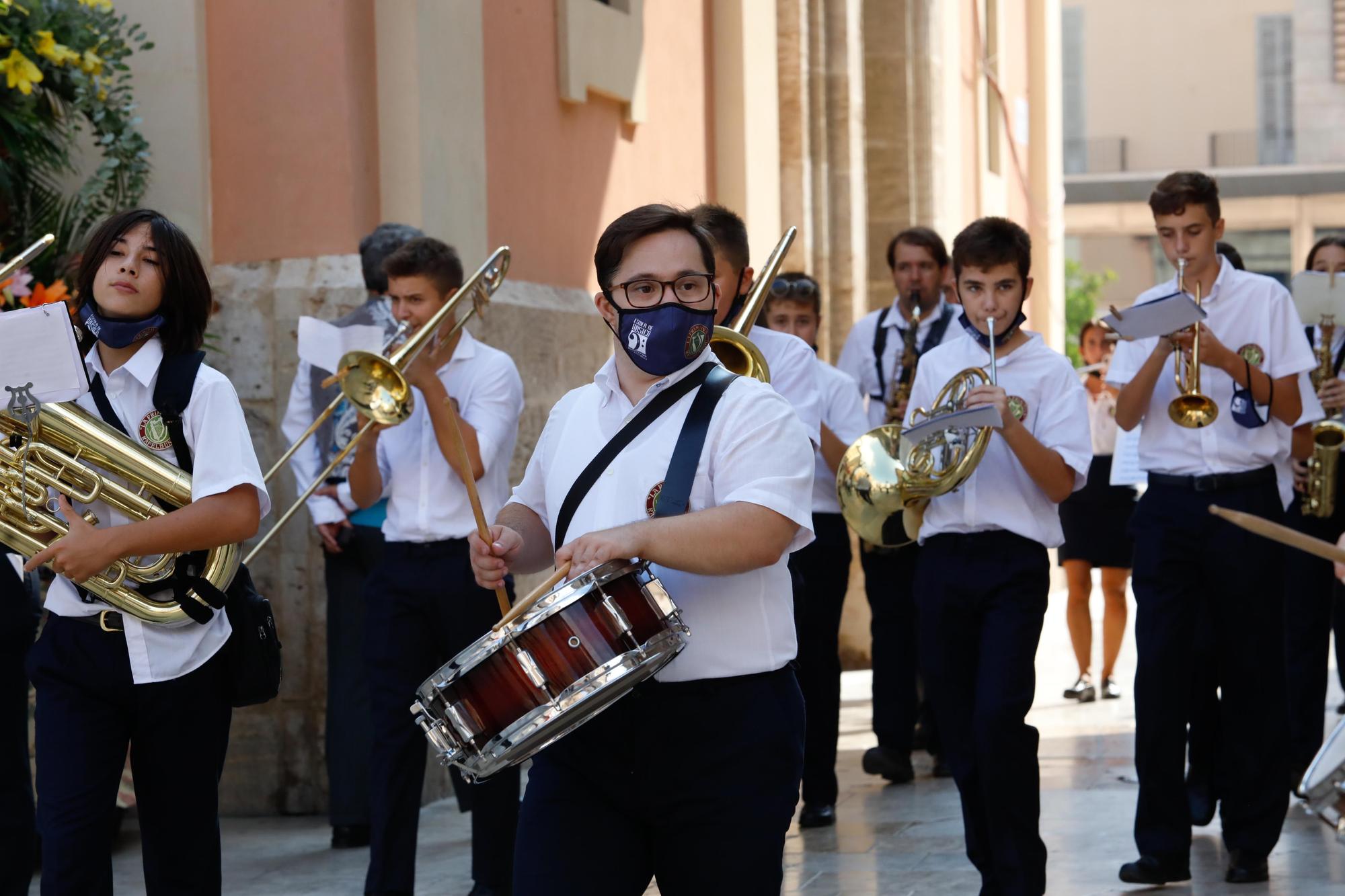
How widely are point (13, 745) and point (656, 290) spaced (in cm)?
255

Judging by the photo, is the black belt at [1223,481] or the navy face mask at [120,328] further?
the black belt at [1223,481]

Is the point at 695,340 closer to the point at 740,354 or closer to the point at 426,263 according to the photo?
the point at 740,354

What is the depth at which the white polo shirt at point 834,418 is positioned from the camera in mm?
7457

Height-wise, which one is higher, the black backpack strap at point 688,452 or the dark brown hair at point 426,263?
the dark brown hair at point 426,263

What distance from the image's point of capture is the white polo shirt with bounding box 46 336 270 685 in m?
4.24

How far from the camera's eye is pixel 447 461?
6082mm

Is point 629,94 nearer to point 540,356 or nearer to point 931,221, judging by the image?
point 540,356

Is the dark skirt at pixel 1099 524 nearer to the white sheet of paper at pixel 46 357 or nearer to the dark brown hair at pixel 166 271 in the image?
the dark brown hair at pixel 166 271

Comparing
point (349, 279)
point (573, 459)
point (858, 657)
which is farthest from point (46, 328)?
point (858, 657)

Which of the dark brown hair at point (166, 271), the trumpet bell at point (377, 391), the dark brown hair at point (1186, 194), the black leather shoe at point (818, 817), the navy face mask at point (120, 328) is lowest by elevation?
the black leather shoe at point (818, 817)

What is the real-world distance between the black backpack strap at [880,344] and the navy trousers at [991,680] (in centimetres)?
285

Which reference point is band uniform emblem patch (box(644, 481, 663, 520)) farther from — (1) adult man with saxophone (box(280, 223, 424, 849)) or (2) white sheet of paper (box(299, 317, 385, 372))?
(1) adult man with saxophone (box(280, 223, 424, 849))

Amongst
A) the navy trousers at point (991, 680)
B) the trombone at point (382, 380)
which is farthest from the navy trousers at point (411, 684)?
the navy trousers at point (991, 680)

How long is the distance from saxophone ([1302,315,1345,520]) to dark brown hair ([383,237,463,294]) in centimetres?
348
